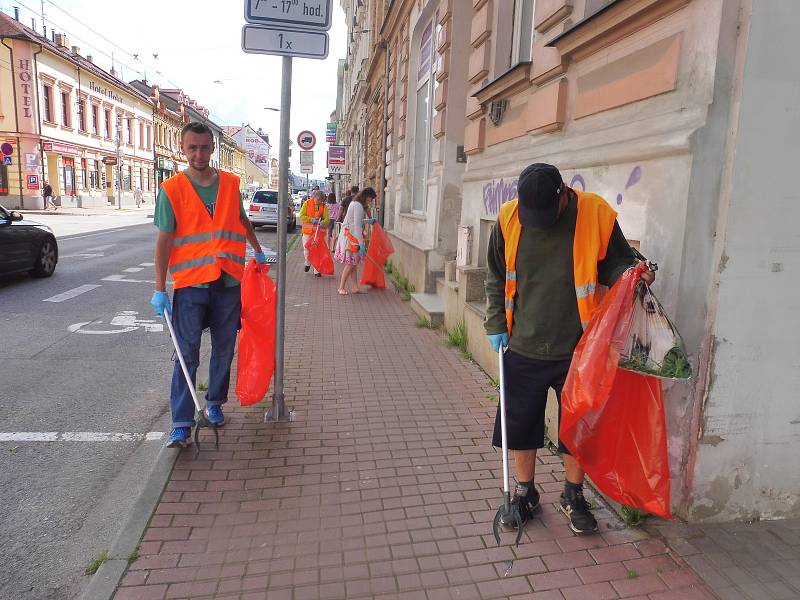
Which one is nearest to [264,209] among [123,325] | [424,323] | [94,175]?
[123,325]

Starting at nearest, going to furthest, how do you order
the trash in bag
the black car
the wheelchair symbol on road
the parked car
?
the trash in bag, the wheelchair symbol on road, the black car, the parked car

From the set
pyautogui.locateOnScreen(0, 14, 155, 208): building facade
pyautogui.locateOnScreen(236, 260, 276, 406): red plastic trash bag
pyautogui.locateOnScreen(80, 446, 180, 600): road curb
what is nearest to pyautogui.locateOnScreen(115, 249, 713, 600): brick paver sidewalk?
pyautogui.locateOnScreen(80, 446, 180, 600): road curb

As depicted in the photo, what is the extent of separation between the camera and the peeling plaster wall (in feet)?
8.37

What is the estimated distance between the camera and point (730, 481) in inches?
114

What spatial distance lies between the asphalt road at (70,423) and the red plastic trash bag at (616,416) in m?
2.33

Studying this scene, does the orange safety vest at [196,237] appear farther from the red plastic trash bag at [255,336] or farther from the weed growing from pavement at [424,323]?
the weed growing from pavement at [424,323]

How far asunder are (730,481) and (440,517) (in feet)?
4.73

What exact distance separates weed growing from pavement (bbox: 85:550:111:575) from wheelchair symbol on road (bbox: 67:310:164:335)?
4.66m

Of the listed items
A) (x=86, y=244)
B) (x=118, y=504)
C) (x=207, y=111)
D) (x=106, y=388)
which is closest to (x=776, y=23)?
(x=118, y=504)

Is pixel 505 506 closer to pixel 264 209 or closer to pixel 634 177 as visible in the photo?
pixel 634 177

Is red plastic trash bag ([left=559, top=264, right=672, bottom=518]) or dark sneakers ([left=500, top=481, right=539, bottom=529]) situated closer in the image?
red plastic trash bag ([left=559, top=264, right=672, bottom=518])

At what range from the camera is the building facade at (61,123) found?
106ft

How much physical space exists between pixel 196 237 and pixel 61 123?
129ft

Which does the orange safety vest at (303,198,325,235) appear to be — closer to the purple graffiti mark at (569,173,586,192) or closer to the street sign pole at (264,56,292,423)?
the street sign pole at (264,56,292,423)
